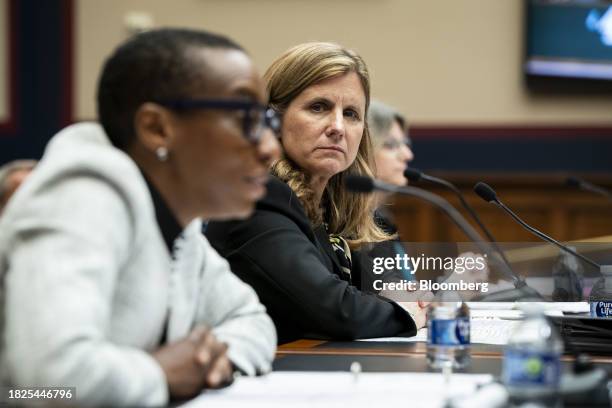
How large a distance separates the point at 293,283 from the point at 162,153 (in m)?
0.78

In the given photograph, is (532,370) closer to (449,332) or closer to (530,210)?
(449,332)

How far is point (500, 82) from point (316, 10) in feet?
4.31

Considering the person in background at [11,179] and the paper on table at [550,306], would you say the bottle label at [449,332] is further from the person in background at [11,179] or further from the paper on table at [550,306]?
the person in background at [11,179]

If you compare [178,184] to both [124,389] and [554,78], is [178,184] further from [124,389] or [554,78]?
[554,78]

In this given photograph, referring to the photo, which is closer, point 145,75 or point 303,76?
point 145,75

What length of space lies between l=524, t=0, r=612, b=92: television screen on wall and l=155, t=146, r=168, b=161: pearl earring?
4863 millimetres

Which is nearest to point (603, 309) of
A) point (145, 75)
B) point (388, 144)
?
point (145, 75)

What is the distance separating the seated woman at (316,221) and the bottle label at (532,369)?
866mm

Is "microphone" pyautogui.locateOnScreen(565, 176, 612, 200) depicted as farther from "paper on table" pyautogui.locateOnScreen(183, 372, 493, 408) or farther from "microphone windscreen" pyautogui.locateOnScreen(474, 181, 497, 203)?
"paper on table" pyautogui.locateOnScreen(183, 372, 493, 408)

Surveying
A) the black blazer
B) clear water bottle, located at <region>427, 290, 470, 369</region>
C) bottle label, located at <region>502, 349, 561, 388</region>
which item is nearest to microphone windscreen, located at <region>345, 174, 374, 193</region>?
clear water bottle, located at <region>427, 290, 470, 369</region>

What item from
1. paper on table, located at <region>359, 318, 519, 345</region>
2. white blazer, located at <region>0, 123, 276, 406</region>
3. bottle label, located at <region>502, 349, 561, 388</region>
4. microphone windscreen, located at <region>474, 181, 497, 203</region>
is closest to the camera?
white blazer, located at <region>0, 123, 276, 406</region>

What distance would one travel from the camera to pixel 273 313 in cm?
218

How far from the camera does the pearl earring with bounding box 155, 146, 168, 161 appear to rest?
142 centimetres

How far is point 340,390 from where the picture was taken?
4.76 ft
